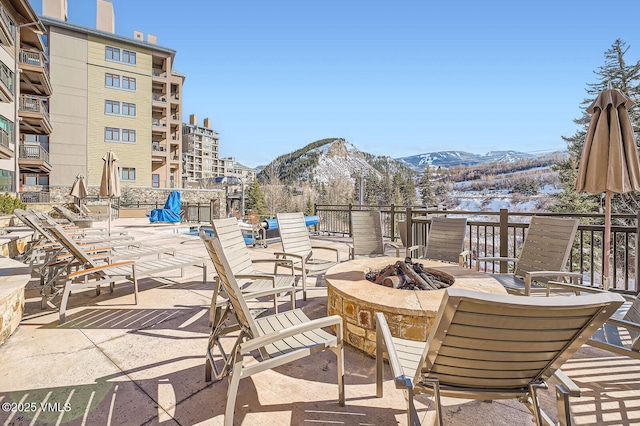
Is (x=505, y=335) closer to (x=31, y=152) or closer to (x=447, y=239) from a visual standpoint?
(x=447, y=239)

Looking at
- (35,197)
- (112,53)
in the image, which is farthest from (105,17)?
(35,197)

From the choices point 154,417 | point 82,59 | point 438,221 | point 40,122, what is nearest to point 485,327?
point 154,417

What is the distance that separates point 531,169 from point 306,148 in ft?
197

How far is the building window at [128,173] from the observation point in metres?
23.1

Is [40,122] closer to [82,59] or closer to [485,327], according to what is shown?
[82,59]

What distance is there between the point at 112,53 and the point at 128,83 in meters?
2.27

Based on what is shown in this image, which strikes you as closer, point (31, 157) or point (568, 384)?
point (568, 384)

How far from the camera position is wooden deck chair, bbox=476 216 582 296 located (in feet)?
10.2


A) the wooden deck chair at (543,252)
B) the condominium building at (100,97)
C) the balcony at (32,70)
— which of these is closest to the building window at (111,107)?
the condominium building at (100,97)

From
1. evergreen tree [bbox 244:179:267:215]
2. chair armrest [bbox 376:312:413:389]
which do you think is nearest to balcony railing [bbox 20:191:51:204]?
evergreen tree [bbox 244:179:267:215]

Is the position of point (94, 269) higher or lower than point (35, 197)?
lower

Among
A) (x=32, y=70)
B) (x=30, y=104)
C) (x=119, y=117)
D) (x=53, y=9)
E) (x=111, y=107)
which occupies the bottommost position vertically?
(x=30, y=104)

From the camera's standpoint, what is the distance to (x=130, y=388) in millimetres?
1951

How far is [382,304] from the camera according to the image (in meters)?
2.19
